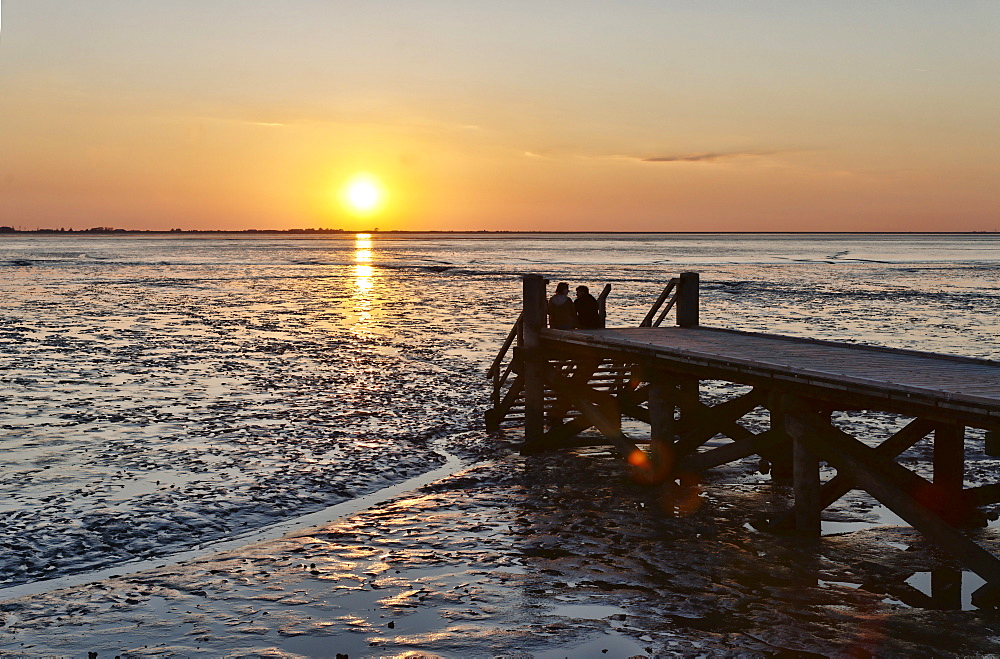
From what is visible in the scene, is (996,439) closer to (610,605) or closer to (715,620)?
(715,620)

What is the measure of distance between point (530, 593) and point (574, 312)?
7.74 meters

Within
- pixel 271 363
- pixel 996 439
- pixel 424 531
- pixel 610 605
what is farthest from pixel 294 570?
pixel 271 363

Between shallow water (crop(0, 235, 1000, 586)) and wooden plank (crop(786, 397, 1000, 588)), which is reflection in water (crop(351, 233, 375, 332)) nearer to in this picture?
shallow water (crop(0, 235, 1000, 586))

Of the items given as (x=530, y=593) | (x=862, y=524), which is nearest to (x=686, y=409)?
(x=862, y=524)

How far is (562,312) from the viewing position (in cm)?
1642

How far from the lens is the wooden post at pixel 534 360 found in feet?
53.6

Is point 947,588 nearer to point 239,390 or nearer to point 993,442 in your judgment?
point 993,442

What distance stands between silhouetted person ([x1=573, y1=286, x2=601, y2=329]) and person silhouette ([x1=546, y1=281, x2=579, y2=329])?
11 centimetres

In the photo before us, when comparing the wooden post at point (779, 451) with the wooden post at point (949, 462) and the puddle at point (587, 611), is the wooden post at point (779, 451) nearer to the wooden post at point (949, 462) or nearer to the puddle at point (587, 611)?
the wooden post at point (949, 462)

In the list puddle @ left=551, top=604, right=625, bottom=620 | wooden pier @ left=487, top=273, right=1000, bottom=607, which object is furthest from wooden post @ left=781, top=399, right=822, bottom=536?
puddle @ left=551, top=604, right=625, bottom=620

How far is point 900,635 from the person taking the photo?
834 cm

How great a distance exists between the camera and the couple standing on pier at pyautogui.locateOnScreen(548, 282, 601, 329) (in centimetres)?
1642

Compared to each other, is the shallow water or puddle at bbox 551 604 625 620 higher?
the shallow water

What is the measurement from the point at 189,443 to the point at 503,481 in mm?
6125
